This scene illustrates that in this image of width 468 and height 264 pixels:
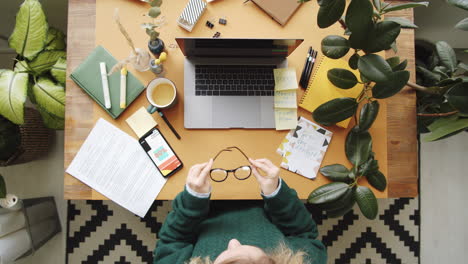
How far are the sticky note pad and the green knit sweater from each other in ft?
0.88

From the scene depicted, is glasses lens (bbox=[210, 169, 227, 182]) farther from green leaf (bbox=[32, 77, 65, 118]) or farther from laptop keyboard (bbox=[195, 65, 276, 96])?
green leaf (bbox=[32, 77, 65, 118])

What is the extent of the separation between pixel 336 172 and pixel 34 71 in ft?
3.80

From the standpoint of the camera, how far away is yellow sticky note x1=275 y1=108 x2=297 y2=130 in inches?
42.2

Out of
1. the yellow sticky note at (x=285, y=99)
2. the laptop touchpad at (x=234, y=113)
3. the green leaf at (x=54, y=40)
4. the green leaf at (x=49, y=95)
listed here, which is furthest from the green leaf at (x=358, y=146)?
the green leaf at (x=54, y=40)

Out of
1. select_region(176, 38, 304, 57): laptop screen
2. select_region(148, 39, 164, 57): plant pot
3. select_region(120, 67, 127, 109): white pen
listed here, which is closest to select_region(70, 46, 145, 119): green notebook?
select_region(120, 67, 127, 109): white pen

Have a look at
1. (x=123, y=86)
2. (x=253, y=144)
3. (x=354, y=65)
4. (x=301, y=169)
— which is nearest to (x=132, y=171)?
(x=123, y=86)

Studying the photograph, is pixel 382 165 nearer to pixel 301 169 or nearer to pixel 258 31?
pixel 301 169

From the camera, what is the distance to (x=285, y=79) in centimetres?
108

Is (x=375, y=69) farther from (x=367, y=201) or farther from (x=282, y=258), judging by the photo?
(x=282, y=258)

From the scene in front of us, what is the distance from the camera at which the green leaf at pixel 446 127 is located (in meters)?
0.89

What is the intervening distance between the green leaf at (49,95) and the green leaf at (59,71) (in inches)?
1.1

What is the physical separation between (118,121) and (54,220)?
95cm

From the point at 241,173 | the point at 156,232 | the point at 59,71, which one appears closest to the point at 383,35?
the point at 241,173

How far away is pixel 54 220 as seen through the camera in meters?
1.62
